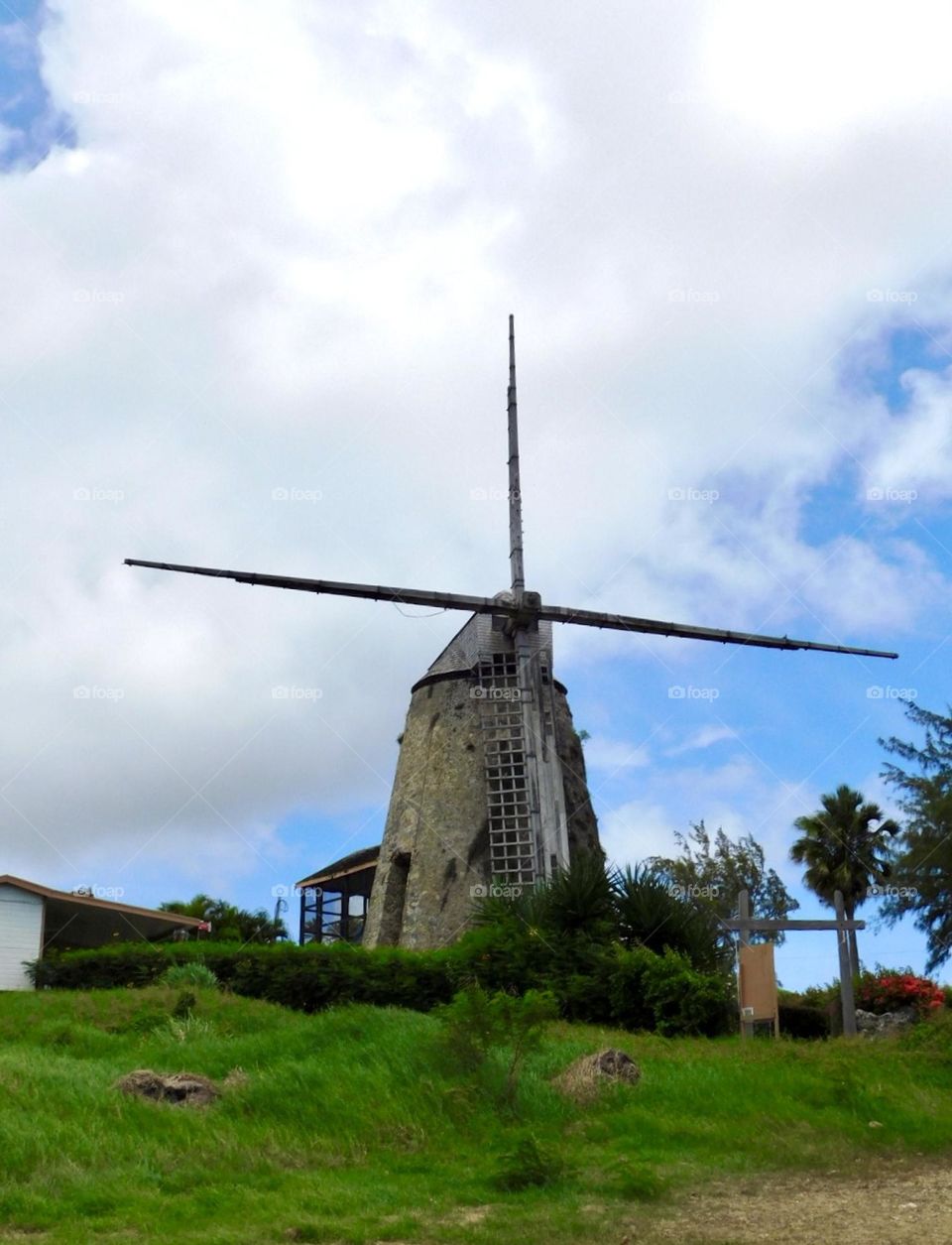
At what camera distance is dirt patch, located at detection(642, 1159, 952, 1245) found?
8.29m

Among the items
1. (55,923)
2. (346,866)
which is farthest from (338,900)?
(55,923)

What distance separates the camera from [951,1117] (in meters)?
11.8

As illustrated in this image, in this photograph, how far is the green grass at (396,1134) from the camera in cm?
864

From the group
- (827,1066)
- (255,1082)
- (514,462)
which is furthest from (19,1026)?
(514,462)

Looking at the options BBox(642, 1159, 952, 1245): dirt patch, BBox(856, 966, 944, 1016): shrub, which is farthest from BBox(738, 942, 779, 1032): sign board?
BBox(642, 1159, 952, 1245): dirt patch

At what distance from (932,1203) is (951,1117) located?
2755mm

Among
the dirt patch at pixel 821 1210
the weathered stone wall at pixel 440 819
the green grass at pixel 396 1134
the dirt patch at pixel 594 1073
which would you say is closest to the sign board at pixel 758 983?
the green grass at pixel 396 1134

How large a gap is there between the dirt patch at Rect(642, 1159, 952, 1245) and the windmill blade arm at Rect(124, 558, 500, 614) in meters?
17.8

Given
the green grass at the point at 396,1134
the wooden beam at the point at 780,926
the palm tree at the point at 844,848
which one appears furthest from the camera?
the palm tree at the point at 844,848

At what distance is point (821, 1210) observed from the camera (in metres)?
9.08

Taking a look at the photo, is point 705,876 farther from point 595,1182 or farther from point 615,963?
point 595,1182

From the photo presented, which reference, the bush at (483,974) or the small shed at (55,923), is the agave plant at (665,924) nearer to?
the bush at (483,974)

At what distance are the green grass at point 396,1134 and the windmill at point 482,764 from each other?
33.6 ft

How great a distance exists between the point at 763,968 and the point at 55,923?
18617 mm
